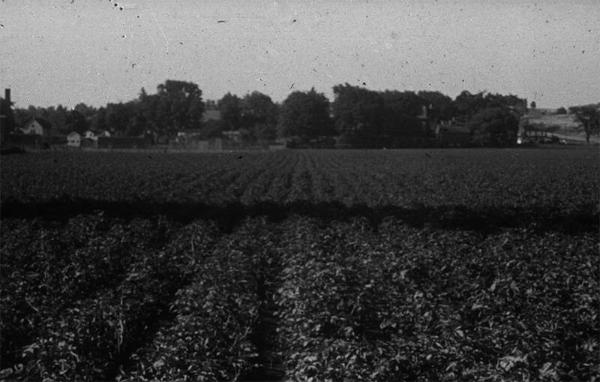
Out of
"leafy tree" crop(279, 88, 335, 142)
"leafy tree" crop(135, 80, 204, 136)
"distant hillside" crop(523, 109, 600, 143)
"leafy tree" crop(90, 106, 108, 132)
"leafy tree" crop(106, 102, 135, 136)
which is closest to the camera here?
"distant hillside" crop(523, 109, 600, 143)

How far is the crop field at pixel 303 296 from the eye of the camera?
674cm

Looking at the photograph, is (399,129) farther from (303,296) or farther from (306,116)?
(303,296)

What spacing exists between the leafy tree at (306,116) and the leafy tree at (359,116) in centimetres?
216

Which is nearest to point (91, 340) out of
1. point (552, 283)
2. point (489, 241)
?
point (552, 283)

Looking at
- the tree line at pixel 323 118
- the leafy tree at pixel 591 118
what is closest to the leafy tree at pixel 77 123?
the tree line at pixel 323 118

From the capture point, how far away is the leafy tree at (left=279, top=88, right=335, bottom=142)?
99.0m

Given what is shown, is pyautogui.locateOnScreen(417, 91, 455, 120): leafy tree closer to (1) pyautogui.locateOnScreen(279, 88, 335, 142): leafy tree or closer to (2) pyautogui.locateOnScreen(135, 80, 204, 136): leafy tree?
(1) pyautogui.locateOnScreen(279, 88, 335, 142): leafy tree

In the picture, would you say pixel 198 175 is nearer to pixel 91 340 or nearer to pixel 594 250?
pixel 594 250

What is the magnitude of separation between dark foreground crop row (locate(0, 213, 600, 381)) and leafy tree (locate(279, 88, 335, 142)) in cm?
8384

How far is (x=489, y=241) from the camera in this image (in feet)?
49.6

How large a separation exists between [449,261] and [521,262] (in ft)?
4.04

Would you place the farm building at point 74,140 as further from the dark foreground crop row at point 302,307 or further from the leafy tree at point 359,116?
the dark foreground crop row at point 302,307

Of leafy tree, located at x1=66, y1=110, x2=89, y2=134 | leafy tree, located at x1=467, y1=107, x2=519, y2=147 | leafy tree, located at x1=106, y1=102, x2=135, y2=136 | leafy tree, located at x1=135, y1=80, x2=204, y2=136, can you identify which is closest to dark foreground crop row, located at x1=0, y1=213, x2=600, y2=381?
leafy tree, located at x1=467, y1=107, x2=519, y2=147

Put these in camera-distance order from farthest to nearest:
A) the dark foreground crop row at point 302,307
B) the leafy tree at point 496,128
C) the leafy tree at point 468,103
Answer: the leafy tree at point 468,103 → the leafy tree at point 496,128 → the dark foreground crop row at point 302,307
